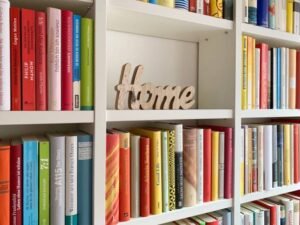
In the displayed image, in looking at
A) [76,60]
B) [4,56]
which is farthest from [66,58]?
[4,56]

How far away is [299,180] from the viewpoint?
1.24 meters

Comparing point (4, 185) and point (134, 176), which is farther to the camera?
point (134, 176)

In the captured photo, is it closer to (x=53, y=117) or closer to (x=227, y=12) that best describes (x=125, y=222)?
(x=53, y=117)

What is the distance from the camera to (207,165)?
3.25ft

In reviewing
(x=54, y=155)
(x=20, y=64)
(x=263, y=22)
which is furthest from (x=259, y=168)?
(x=20, y=64)

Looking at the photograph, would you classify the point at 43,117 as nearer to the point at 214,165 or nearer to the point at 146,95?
the point at 146,95

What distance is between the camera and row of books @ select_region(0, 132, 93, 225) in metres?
0.68

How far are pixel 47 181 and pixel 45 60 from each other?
31 cm

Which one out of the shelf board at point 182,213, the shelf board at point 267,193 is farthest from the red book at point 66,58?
the shelf board at point 267,193

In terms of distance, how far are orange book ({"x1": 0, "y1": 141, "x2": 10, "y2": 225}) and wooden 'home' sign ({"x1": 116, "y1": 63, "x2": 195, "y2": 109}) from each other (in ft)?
1.10

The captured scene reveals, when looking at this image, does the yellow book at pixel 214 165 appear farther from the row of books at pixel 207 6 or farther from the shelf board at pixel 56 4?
the shelf board at pixel 56 4

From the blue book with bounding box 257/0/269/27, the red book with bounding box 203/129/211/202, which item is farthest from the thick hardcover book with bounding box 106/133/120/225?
the blue book with bounding box 257/0/269/27

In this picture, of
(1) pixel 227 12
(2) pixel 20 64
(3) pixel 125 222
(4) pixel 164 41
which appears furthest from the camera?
(4) pixel 164 41

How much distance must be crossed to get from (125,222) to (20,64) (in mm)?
523
